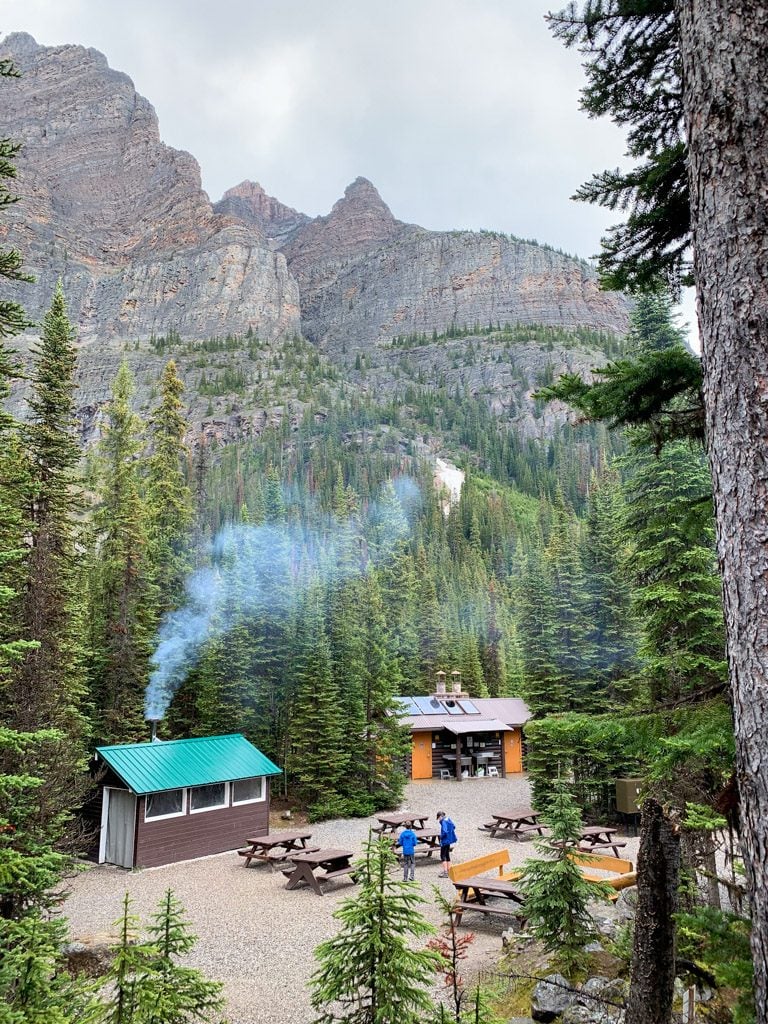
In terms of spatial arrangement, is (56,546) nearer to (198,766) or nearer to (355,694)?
(198,766)

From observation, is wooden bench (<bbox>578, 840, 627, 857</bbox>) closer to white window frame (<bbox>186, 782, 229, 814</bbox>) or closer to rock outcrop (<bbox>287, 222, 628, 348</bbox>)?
white window frame (<bbox>186, 782, 229, 814</bbox>)

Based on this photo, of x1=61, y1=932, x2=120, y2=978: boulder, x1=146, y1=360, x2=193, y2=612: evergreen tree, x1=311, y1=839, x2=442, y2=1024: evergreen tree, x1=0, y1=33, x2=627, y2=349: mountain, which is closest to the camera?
x1=311, y1=839, x2=442, y2=1024: evergreen tree

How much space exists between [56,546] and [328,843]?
11.4m

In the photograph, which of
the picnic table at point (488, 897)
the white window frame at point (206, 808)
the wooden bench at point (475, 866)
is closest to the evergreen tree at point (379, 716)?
the white window frame at point (206, 808)

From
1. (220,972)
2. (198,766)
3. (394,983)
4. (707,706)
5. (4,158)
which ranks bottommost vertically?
(220,972)

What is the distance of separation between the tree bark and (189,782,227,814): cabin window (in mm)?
14682

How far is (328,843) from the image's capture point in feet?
61.8

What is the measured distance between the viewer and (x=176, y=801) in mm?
17078

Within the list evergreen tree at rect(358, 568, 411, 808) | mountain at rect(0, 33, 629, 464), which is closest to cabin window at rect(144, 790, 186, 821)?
evergreen tree at rect(358, 568, 411, 808)

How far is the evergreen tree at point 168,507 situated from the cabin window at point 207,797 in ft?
30.1

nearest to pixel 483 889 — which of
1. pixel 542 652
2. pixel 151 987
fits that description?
pixel 151 987

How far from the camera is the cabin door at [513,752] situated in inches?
1309

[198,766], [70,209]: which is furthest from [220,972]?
[70,209]

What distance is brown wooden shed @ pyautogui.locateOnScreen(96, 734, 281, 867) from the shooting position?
641 inches
